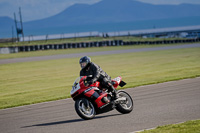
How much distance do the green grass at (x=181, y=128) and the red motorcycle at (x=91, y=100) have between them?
2271mm

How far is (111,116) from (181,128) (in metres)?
2.70

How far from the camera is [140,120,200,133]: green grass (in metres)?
7.68

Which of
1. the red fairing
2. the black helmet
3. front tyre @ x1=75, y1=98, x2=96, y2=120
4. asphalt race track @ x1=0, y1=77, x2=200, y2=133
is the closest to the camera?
asphalt race track @ x1=0, y1=77, x2=200, y2=133

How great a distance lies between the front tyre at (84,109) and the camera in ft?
31.7

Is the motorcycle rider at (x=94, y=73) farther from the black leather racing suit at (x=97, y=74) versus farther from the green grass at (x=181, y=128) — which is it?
the green grass at (x=181, y=128)

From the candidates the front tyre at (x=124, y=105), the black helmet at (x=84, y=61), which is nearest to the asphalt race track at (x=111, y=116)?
the front tyre at (x=124, y=105)

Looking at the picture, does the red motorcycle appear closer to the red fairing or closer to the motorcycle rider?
the red fairing

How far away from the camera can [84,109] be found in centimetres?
986

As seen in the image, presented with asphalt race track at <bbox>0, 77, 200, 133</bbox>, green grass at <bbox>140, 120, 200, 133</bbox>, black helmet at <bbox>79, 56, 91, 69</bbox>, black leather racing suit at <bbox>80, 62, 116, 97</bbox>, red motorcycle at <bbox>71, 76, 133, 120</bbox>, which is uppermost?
black helmet at <bbox>79, 56, 91, 69</bbox>

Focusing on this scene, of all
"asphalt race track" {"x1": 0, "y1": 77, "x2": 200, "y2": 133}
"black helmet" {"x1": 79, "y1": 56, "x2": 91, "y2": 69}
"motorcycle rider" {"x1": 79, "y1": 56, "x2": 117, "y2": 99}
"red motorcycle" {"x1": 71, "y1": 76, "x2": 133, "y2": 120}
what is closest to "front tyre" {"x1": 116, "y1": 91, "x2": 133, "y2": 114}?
"red motorcycle" {"x1": 71, "y1": 76, "x2": 133, "y2": 120}

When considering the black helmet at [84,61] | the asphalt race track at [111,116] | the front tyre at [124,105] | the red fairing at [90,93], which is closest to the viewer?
the asphalt race track at [111,116]

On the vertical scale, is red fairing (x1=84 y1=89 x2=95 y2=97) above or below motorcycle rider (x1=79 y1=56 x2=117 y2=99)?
below

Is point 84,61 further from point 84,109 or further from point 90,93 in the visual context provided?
point 84,109

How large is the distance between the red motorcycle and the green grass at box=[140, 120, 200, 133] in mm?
2271
